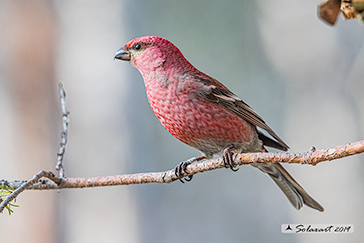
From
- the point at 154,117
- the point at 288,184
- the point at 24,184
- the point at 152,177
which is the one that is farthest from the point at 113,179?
the point at 154,117

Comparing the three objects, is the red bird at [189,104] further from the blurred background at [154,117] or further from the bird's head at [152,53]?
the blurred background at [154,117]

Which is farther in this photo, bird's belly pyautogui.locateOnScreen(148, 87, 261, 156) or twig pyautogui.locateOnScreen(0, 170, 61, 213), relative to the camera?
bird's belly pyautogui.locateOnScreen(148, 87, 261, 156)

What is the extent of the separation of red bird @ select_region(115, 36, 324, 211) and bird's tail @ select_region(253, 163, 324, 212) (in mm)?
171

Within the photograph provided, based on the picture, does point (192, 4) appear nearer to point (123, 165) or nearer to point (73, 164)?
point (123, 165)

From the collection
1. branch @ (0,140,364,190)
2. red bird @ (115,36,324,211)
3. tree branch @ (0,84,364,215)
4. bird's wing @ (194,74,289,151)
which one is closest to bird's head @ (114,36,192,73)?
red bird @ (115,36,324,211)

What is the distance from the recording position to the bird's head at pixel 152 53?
1391 millimetres

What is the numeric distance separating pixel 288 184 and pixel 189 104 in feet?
2.28

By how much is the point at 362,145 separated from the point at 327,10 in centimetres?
32

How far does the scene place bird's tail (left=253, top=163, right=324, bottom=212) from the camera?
5.28ft

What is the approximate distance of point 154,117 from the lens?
2865 mm

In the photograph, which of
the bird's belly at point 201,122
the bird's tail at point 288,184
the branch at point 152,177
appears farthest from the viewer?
the bird's tail at point 288,184

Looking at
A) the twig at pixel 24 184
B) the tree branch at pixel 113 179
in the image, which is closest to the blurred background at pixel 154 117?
the tree branch at pixel 113 179

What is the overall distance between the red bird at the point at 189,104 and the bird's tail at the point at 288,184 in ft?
0.56

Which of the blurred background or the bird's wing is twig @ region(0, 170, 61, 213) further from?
the blurred background
